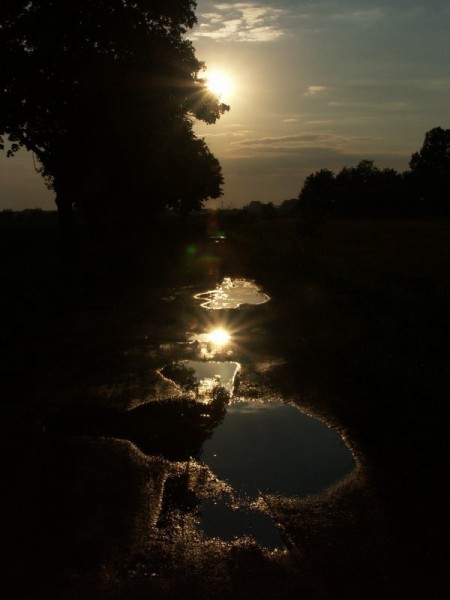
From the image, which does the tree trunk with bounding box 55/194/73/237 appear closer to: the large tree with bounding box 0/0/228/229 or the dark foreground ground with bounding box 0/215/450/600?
the large tree with bounding box 0/0/228/229

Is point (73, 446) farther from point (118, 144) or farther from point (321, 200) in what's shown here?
point (321, 200)

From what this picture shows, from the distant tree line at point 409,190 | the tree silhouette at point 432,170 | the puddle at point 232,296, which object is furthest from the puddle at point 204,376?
the tree silhouette at point 432,170

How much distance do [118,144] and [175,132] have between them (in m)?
3.02

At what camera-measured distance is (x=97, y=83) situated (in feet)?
77.0

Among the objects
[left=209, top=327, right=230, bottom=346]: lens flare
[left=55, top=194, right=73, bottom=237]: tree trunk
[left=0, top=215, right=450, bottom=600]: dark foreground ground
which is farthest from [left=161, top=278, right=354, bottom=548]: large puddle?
[left=55, top=194, right=73, bottom=237]: tree trunk

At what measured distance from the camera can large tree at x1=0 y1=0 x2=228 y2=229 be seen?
75.5 feet

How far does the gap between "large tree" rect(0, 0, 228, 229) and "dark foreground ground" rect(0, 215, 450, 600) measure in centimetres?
1163

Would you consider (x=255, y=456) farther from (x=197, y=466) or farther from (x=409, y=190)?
(x=409, y=190)

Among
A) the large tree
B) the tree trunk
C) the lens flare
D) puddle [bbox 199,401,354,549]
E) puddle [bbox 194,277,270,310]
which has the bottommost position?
puddle [bbox 194,277,270,310]

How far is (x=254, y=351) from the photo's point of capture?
32.2ft

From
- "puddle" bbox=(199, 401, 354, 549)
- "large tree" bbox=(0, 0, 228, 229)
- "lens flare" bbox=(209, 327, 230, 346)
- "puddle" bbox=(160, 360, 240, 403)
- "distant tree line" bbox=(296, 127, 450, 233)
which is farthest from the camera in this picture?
"distant tree line" bbox=(296, 127, 450, 233)

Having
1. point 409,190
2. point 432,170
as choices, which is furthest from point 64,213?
point 432,170

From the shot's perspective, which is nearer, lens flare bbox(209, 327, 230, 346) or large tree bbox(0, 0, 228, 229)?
lens flare bbox(209, 327, 230, 346)

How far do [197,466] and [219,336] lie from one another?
5903mm
